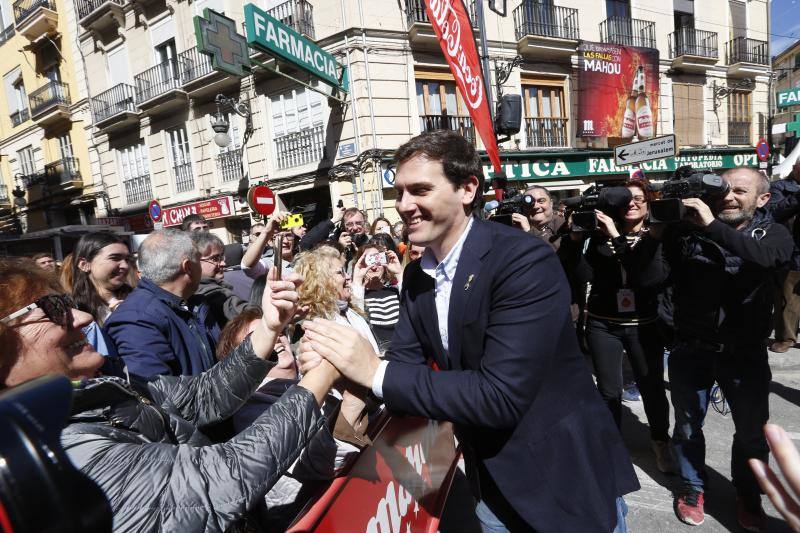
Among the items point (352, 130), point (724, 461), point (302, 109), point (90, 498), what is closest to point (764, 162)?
point (352, 130)

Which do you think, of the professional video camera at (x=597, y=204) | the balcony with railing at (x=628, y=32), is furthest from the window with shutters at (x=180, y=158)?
the professional video camera at (x=597, y=204)

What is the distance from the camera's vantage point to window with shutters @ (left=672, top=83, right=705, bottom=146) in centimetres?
1630

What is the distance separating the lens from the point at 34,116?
19.4 metres

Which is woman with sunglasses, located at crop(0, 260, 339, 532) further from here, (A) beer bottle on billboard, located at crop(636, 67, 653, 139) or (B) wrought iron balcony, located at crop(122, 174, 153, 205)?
(B) wrought iron balcony, located at crop(122, 174, 153, 205)

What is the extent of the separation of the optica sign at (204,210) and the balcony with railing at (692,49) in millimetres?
16617

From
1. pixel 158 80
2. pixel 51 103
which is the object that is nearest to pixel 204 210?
pixel 158 80

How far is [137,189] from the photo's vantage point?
56.9 ft

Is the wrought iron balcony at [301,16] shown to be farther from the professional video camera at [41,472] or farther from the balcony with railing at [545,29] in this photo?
the professional video camera at [41,472]

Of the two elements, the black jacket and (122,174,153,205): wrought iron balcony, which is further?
(122,174,153,205): wrought iron balcony

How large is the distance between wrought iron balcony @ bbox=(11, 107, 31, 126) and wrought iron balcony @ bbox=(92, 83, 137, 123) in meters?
6.21

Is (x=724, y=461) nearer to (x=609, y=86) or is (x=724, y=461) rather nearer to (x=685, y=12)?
(x=609, y=86)

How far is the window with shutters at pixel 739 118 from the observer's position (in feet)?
58.5

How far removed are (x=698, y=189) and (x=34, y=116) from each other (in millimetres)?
25407

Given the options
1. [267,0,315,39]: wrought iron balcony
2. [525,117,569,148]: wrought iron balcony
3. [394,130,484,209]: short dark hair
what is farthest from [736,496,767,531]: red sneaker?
[267,0,315,39]: wrought iron balcony
